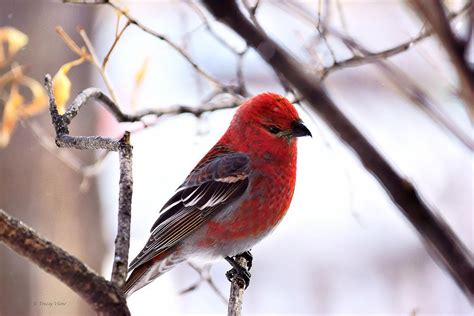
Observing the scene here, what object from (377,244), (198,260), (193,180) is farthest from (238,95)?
(377,244)

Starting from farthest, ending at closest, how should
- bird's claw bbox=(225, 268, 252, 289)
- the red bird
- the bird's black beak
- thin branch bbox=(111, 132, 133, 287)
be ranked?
the red bird, the bird's black beak, bird's claw bbox=(225, 268, 252, 289), thin branch bbox=(111, 132, 133, 287)

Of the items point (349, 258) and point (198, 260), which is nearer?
point (198, 260)

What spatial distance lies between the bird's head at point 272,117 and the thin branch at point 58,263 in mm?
1961

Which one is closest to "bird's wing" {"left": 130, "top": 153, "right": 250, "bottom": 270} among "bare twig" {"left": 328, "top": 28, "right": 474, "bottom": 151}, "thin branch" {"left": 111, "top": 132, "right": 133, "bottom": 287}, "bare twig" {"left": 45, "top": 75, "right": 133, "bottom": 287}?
"bare twig" {"left": 45, "top": 75, "right": 133, "bottom": 287}

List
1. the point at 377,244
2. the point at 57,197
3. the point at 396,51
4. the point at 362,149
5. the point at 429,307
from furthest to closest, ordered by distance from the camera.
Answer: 1. the point at 377,244
2. the point at 429,307
3. the point at 57,197
4. the point at 396,51
5. the point at 362,149

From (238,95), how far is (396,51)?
44.7 inches

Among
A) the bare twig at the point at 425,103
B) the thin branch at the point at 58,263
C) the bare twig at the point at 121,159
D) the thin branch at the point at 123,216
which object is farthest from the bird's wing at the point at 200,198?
the bare twig at the point at 425,103

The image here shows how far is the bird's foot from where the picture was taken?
3.16 meters

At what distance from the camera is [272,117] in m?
3.42

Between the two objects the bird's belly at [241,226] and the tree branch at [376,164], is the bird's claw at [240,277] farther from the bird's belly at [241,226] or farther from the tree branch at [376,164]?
the tree branch at [376,164]

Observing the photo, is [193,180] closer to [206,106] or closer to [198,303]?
[206,106]

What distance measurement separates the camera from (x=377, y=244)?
6918mm

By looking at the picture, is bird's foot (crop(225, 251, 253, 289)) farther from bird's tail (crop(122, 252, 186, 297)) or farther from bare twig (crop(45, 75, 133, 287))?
bare twig (crop(45, 75, 133, 287))

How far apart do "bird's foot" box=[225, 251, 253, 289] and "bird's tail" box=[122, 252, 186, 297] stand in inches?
9.6
